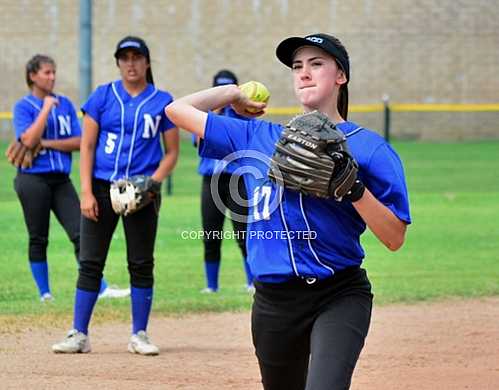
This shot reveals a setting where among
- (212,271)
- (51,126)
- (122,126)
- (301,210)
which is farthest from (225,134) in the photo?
(212,271)

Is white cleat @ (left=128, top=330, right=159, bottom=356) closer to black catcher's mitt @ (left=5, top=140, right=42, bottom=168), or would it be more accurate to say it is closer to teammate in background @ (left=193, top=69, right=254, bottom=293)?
teammate in background @ (left=193, top=69, right=254, bottom=293)

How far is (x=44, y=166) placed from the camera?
8.23m

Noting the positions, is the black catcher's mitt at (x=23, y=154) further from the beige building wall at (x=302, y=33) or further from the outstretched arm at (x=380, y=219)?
the beige building wall at (x=302, y=33)

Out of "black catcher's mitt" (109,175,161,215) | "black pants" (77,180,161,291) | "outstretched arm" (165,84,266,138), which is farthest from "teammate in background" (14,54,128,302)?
"outstretched arm" (165,84,266,138)

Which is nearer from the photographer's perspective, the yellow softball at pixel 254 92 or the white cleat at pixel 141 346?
the yellow softball at pixel 254 92

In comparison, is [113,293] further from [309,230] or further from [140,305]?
[309,230]

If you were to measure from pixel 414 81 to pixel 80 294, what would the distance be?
20979 mm

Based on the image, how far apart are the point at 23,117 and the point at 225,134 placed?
4.86 metres

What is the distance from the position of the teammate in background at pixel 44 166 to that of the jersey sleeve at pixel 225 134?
14.8ft

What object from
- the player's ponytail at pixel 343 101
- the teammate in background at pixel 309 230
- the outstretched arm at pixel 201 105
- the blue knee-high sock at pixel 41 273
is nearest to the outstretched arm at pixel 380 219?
the teammate in background at pixel 309 230

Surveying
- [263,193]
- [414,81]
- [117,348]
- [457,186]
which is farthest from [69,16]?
[263,193]

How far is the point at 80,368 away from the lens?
6.02 meters

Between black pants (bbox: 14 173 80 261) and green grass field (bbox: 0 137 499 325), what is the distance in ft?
1.68

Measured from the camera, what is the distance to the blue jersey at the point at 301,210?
3752 millimetres
